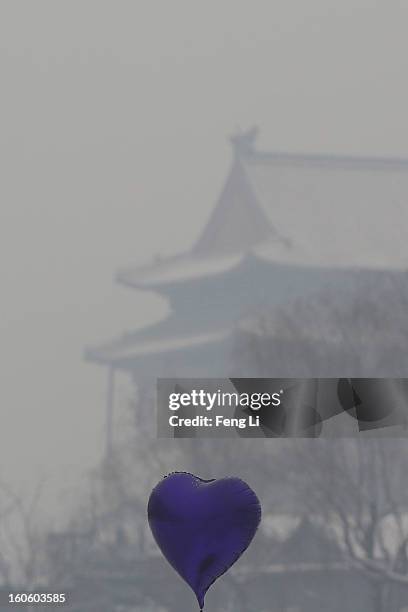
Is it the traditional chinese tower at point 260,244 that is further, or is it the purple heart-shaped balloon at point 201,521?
the traditional chinese tower at point 260,244

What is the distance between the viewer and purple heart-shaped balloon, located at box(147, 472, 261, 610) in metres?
5.01

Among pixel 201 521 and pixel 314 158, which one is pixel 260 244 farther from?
pixel 201 521

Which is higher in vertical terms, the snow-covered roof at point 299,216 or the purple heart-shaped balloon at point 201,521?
the snow-covered roof at point 299,216

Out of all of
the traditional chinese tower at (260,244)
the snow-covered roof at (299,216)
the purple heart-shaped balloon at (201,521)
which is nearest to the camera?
the purple heart-shaped balloon at (201,521)

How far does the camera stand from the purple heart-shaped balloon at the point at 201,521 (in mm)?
5014

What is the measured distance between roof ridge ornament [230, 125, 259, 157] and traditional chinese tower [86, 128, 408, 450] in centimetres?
1

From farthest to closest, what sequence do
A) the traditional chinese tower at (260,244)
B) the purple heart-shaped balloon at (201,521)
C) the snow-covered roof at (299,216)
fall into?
the snow-covered roof at (299,216) → the traditional chinese tower at (260,244) → the purple heart-shaped balloon at (201,521)

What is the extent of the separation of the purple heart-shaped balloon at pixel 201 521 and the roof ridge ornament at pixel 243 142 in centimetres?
999

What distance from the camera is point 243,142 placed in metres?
15.2

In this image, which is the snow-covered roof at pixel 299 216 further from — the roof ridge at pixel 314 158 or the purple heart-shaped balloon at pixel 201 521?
the purple heart-shaped balloon at pixel 201 521

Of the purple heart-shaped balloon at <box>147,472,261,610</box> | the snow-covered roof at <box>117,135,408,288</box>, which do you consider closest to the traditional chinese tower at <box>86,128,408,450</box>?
the snow-covered roof at <box>117,135,408,288</box>

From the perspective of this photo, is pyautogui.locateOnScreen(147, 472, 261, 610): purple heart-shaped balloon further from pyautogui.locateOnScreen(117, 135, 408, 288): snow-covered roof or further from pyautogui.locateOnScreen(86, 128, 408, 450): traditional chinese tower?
pyautogui.locateOnScreen(117, 135, 408, 288): snow-covered roof

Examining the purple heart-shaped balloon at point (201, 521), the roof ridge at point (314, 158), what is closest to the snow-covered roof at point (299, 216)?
the roof ridge at point (314, 158)

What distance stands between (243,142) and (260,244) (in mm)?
1283
